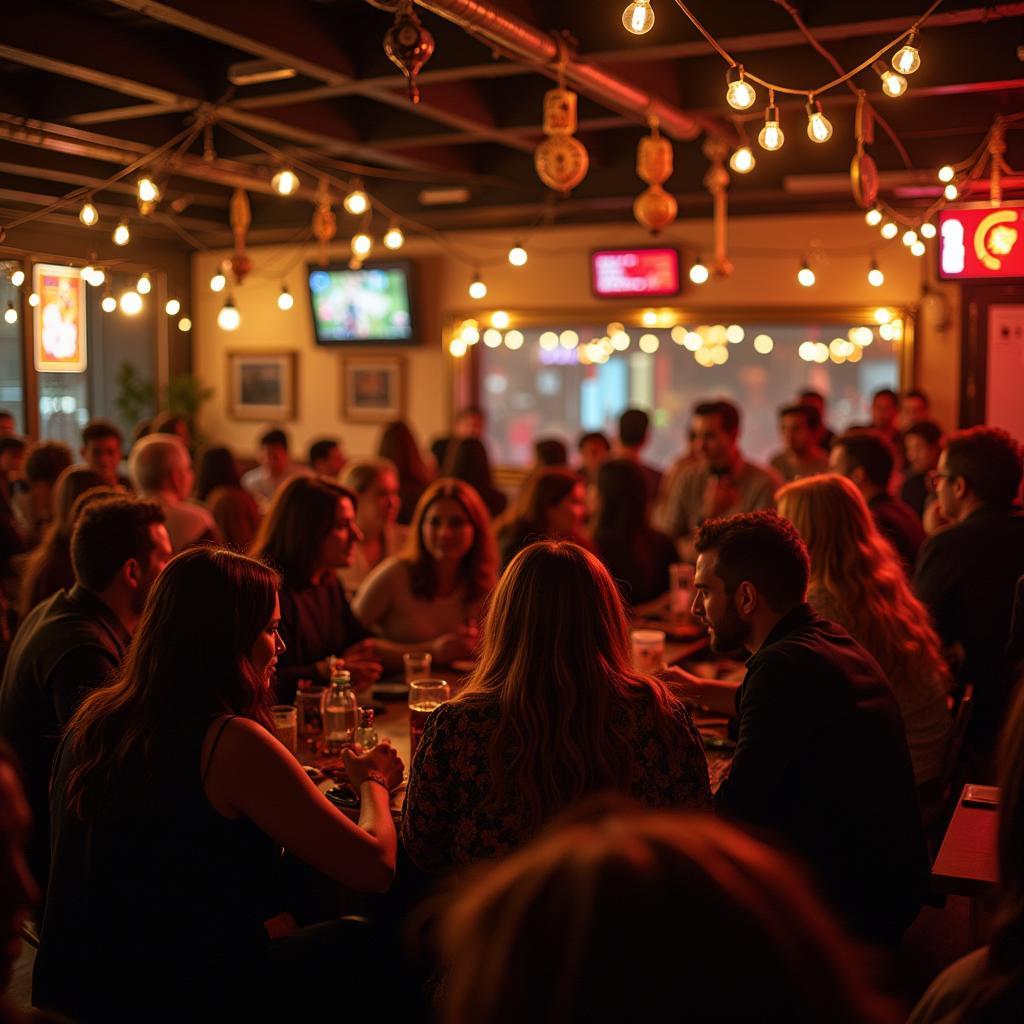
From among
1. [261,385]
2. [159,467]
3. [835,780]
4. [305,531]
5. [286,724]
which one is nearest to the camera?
[835,780]

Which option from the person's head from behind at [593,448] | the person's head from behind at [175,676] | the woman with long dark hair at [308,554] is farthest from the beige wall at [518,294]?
the person's head from behind at [175,676]

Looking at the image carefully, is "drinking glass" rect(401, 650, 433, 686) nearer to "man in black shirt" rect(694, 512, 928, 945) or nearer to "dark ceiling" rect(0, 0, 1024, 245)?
"man in black shirt" rect(694, 512, 928, 945)

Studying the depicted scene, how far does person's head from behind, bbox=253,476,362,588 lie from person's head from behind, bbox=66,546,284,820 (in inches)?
65.8

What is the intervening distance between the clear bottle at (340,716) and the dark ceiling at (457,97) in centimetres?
196

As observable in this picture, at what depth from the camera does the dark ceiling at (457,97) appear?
15.9 feet

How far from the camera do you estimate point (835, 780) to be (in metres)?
2.50

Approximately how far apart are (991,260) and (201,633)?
401cm

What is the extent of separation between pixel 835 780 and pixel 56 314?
4280 millimetres

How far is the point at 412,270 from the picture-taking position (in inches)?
411

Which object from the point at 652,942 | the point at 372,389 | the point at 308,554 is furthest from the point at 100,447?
the point at 652,942

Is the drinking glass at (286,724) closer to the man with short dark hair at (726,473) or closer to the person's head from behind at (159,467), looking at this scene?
the person's head from behind at (159,467)

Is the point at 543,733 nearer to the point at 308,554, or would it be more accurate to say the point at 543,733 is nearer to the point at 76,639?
the point at 76,639

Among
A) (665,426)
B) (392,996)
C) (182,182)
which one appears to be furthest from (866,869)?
(665,426)

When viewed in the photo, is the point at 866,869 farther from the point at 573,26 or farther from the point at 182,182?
the point at 182,182
